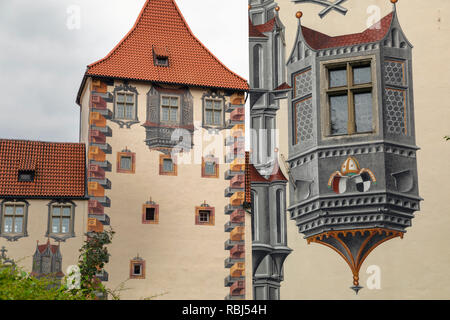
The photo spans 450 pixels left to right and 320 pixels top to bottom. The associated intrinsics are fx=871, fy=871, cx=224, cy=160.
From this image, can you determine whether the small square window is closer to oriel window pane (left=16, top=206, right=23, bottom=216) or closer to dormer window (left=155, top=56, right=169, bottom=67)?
oriel window pane (left=16, top=206, right=23, bottom=216)

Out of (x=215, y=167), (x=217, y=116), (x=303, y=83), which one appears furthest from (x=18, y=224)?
(x=303, y=83)

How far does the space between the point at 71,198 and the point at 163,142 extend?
3571 millimetres

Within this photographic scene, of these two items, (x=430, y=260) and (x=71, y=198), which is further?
(x=71, y=198)

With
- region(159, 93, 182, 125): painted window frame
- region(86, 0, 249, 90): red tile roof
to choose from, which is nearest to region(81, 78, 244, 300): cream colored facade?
region(159, 93, 182, 125): painted window frame

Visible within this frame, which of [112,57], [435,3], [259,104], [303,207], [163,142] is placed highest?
[112,57]

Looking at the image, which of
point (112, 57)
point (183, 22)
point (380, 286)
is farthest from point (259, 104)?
point (183, 22)

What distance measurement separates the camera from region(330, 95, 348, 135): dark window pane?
34.7ft

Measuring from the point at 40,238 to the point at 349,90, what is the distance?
17.9 metres

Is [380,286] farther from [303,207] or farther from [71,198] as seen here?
[71,198]

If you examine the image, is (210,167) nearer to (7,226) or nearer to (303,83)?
(7,226)

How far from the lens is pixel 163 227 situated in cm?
2808

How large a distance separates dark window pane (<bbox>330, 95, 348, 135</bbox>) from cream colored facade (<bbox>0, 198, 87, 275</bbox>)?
17244 millimetres

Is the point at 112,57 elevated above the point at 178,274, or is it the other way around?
the point at 112,57

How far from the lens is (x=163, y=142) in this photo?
2883cm
